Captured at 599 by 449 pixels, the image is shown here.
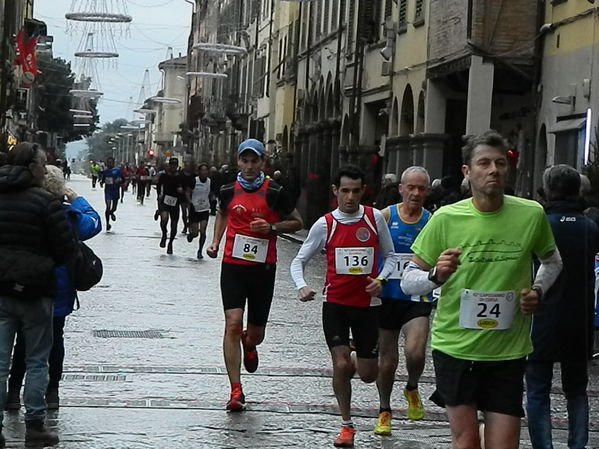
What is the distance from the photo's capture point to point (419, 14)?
36.5 m

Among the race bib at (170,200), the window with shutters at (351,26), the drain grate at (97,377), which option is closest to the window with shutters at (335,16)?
the window with shutters at (351,26)

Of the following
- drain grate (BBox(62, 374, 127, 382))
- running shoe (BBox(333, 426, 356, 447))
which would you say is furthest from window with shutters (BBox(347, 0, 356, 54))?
running shoe (BBox(333, 426, 356, 447))

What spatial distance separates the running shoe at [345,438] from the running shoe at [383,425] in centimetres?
60

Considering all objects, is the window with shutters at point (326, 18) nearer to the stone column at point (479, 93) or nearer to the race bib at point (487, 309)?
the stone column at point (479, 93)

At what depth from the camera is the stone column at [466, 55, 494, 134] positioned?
29.2m

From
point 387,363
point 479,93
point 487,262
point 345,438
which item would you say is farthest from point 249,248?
point 479,93

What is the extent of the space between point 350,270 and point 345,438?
1132 millimetres

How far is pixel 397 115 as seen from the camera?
130 feet

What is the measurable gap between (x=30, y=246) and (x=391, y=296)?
2.76 meters

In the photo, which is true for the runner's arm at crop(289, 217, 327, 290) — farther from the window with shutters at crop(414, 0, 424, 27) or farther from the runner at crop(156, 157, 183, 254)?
the window with shutters at crop(414, 0, 424, 27)

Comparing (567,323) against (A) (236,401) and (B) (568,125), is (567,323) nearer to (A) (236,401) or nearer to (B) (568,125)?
(A) (236,401)

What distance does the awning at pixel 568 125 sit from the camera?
24808 mm

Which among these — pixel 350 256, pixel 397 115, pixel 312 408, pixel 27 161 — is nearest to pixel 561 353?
pixel 350 256

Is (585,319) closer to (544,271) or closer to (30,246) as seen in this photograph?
(544,271)
